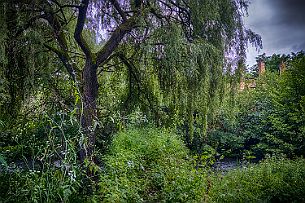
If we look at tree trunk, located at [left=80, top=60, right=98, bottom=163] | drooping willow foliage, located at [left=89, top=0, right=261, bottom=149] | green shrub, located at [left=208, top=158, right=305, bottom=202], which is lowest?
green shrub, located at [left=208, top=158, right=305, bottom=202]

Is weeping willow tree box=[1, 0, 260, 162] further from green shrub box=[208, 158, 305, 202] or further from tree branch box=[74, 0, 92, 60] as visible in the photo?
green shrub box=[208, 158, 305, 202]

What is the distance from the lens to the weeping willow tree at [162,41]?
10.4ft

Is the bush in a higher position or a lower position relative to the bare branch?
lower

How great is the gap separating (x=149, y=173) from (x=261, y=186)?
1498 mm

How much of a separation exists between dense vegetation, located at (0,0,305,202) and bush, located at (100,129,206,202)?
17 mm

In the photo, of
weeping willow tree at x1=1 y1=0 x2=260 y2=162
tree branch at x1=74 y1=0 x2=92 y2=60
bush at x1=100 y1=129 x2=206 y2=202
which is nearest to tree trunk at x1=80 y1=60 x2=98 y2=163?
weeping willow tree at x1=1 y1=0 x2=260 y2=162

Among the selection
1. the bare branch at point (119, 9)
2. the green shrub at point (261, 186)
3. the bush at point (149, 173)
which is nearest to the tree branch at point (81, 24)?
the bare branch at point (119, 9)

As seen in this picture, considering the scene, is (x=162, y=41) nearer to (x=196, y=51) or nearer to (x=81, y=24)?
(x=196, y=51)

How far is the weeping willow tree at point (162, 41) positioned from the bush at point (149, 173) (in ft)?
1.38

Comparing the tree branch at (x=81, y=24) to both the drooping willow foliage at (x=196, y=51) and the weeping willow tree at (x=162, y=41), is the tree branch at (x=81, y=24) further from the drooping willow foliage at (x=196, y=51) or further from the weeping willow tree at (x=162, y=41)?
the drooping willow foliage at (x=196, y=51)

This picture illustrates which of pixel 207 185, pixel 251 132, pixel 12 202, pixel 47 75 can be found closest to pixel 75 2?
pixel 47 75

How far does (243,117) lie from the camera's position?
852 centimetres

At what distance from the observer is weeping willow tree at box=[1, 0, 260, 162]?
10.4 ft

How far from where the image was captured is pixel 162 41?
312 centimetres
